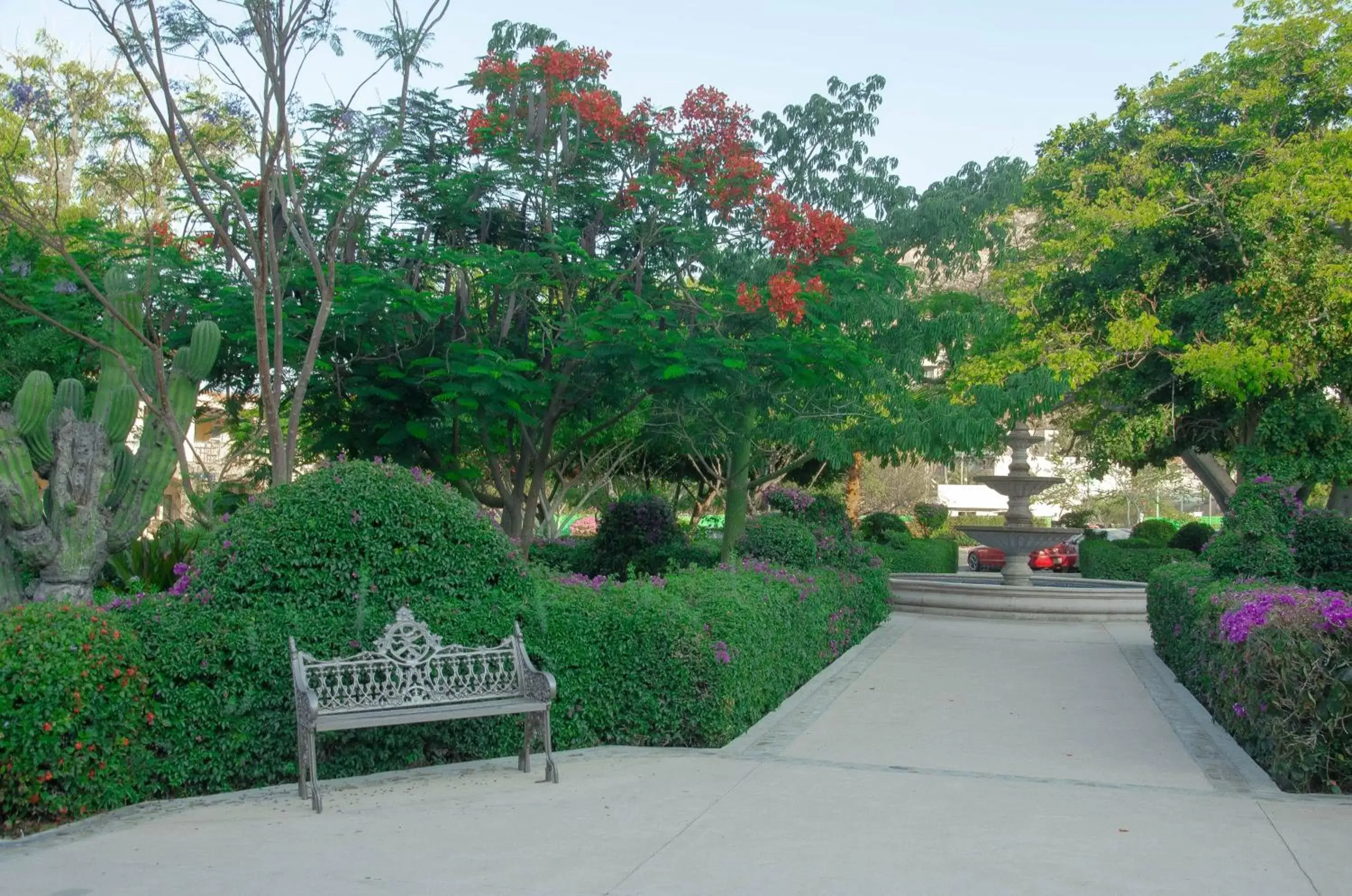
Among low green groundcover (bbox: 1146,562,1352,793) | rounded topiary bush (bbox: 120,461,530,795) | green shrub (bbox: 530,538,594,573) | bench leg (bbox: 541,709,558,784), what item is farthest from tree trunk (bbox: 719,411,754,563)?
bench leg (bbox: 541,709,558,784)

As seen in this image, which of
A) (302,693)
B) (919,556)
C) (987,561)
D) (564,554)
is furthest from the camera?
(987,561)

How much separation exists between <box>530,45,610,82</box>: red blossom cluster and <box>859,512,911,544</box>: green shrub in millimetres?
16890

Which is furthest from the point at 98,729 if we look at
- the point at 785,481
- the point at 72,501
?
the point at 785,481

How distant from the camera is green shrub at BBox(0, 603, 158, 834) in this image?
224 inches

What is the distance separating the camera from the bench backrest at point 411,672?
22.2ft

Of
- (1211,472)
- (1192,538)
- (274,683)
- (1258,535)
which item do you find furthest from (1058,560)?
(274,683)

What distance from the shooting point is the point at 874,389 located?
14695mm

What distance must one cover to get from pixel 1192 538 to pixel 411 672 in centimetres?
2482

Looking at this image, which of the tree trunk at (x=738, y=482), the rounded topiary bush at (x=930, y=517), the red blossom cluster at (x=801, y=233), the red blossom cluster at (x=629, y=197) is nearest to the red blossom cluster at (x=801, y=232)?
the red blossom cluster at (x=801, y=233)

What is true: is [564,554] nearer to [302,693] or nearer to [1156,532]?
[302,693]

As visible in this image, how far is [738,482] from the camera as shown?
52.4 feet

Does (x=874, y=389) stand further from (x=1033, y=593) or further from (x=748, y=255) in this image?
(x=1033, y=593)

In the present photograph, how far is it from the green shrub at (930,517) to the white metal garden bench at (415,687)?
34769 millimetres

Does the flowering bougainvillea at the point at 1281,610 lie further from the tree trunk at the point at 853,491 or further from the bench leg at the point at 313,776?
the tree trunk at the point at 853,491
